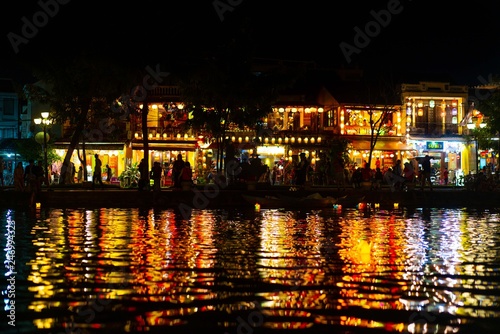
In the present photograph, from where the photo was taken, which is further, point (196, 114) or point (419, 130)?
point (419, 130)

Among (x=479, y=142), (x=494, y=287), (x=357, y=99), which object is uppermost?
(x=357, y=99)

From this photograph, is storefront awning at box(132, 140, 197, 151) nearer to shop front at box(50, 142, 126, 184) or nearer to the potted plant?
shop front at box(50, 142, 126, 184)

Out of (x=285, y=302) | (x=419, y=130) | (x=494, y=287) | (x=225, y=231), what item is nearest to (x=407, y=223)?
(x=225, y=231)

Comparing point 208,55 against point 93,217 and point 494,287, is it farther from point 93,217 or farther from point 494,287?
point 494,287

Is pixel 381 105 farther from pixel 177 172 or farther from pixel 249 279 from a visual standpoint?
pixel 249 279

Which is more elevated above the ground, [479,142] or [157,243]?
[479,142]

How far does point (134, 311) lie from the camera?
922 cm

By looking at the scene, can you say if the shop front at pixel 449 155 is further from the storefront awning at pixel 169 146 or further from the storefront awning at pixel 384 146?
the storefront awning at pixel 169 146

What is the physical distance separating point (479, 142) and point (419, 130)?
21.7 ft

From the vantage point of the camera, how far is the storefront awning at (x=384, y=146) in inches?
2254

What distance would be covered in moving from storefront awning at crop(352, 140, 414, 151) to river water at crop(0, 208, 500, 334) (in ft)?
116

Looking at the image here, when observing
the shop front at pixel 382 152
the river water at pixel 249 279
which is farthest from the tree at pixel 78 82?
the shop front at pixel 382 152

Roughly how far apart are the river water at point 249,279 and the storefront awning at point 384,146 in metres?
35.4

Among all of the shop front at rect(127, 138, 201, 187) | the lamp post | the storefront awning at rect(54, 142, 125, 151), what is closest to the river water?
the shop front at rect(127, 138, 201, 187)
